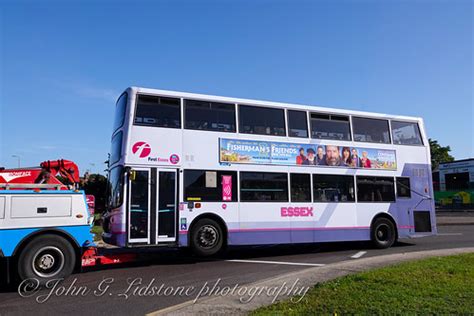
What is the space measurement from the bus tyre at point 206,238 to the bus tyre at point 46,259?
3381 mm

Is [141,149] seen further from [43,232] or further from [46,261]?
[46,261]

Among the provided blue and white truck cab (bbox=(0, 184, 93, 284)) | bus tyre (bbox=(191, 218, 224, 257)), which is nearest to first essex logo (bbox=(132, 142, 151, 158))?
blue and white truck cab (bbox=(0, 184, 93, 284))

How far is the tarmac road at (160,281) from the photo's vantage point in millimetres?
6629

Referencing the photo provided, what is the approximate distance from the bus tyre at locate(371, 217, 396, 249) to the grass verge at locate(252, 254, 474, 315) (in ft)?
17.8

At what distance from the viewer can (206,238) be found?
11047 mm

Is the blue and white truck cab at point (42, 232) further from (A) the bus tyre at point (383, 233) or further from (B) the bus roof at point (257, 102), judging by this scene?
(A) the bus tyre at point (383, 233)

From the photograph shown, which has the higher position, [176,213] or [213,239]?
[176,213]

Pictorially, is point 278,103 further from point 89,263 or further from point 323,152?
point 89,263

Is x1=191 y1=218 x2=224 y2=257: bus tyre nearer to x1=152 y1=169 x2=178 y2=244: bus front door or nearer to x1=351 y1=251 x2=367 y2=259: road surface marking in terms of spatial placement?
x1=152 y1=169 x2=178 y2=244: bus front door

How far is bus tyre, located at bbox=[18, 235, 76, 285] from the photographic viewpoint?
7836 millimetres

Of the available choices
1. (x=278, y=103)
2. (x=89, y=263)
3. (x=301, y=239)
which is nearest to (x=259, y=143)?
(x=278, y=103)

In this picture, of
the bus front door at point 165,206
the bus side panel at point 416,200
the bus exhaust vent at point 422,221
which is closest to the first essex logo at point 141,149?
the bus front door at point 165,206

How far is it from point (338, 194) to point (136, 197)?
6.46 meters

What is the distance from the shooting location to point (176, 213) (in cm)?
1072
